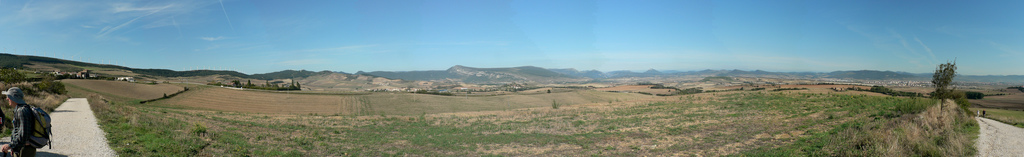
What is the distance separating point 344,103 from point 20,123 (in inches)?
2028

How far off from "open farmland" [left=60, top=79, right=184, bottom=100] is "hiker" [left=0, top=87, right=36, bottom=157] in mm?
51232

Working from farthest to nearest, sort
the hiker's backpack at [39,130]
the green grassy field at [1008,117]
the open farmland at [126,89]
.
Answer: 1. the open farmland at [126,89]
2. the green grassy field at [1008,117]
3. the hiker's backpack at [39,130]

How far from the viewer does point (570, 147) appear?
1235cm

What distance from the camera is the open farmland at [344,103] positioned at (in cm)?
4247

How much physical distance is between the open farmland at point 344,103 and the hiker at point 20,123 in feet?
117

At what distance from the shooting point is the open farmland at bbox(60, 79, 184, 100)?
42.9 meters

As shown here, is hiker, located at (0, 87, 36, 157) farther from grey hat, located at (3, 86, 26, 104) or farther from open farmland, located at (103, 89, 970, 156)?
open farmland, located at (103, 89, 970, 156)

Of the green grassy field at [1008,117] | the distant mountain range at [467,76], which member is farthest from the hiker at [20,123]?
the distant mountain range at [467,76]

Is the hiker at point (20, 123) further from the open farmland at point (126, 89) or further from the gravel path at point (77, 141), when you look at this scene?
the open farmland at point (126, 89)

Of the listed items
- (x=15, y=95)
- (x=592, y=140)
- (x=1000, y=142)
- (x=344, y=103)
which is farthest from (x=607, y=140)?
(x=344, y=103)

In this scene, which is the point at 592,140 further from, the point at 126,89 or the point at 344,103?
the point at 126,89

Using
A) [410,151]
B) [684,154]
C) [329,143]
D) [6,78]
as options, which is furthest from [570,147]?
[6,78]

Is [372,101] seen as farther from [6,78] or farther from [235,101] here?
[6,78]

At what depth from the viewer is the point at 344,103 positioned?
53.3 metres
